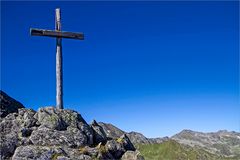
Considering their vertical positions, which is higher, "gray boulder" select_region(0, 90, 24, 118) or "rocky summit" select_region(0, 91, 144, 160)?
"gray boulder" select_region(0, 90, 24, 118)

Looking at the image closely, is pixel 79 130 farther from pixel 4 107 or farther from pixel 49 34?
pixel 49 34

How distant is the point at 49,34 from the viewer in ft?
129

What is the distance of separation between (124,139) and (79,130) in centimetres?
554

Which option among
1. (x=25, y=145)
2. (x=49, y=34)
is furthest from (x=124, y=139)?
(x=49, y=34)

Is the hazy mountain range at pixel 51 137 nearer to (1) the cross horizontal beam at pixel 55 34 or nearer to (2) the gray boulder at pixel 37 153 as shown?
(2) the gray boulder at pixel 37 153

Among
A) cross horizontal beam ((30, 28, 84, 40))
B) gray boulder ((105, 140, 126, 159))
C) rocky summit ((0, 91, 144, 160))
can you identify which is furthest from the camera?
cross horizontal beam ((30, 28, 84, 40))

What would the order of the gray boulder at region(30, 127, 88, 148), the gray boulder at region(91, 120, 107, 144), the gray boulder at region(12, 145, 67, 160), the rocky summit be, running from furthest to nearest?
the gray boulder at region(91, 120, 107, 144) → the gray boulder at region(30, 127, 88, 148) → the rocky summit → the gray boulder at region(12, 145, 67, 160)

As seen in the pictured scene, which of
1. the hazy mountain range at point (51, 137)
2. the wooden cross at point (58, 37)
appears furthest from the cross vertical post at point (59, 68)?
the hazy mountain range at point (51, 137)

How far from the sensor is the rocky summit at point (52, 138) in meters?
31.6

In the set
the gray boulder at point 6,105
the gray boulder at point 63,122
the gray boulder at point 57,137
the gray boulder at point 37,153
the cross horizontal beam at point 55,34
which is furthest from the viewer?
the cross horizontal beam at point 55,34

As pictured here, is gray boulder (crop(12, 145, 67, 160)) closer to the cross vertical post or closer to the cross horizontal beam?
the cross vertical post

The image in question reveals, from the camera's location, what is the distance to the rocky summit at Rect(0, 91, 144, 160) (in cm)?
3161

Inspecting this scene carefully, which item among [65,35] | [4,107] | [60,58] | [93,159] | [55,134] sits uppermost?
[65,35]

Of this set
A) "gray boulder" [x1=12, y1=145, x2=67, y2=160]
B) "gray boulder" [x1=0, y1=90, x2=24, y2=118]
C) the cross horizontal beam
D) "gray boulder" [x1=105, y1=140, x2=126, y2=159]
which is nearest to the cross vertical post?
the cross horizontal beam
